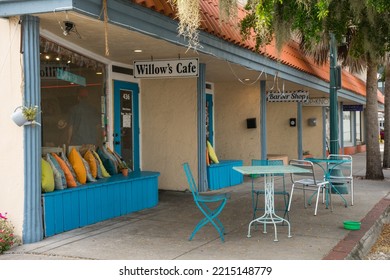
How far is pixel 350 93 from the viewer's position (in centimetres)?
1986

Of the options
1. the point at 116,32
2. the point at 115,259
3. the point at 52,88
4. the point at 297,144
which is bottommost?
the point at 115,259

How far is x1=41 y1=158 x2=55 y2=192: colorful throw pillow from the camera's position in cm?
627

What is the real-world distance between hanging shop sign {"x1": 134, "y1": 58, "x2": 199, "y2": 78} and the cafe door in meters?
1.15

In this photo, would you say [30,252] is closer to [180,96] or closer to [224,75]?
[180,96]

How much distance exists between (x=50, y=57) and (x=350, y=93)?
15300mm

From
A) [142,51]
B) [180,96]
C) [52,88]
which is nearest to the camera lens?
[52,88]

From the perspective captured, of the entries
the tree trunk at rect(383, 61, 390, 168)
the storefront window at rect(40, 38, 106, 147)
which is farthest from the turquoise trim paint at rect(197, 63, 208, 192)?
the tree trunk at rect(383, 61, 390, 168)

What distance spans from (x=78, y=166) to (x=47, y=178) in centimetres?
105

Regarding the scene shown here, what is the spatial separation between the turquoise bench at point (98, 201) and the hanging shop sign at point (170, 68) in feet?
5.84

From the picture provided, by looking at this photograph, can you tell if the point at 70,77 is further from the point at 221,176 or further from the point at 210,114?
the point at 210,114

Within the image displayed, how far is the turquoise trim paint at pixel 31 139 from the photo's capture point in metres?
5.92

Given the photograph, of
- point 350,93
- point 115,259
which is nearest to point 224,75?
point 115,259

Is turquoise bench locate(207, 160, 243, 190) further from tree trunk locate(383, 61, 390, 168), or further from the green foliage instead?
tree trunk locate(383, 61, 390, 168)

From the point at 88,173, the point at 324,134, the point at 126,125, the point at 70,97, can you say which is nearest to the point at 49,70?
the point at 70,97
